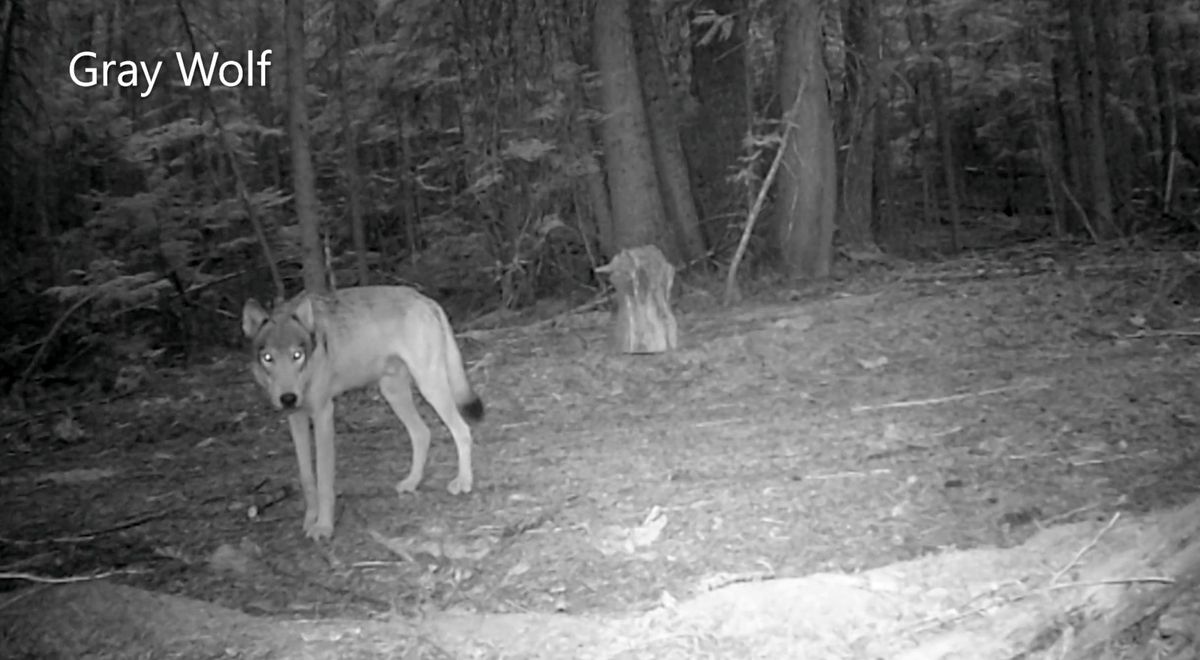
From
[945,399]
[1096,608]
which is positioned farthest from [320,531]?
[945,399]

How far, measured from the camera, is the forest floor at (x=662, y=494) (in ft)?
16.5

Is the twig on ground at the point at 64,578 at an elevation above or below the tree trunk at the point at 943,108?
below

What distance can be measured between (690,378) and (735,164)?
7.06 metres

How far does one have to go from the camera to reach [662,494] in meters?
7.22

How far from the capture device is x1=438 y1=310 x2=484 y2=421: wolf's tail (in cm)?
797

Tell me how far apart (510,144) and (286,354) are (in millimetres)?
9852

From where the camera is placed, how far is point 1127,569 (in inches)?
162

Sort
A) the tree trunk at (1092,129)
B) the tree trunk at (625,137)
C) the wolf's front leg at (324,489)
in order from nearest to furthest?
the wolf's front leg at (324,489)
the tree trunk at (625,137)
the tree trunk at (1092,129)

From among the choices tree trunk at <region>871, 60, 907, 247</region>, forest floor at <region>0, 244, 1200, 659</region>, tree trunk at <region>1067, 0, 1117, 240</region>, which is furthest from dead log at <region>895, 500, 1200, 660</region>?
tree trunk at <region>1067, 0, 1117, 240</region>

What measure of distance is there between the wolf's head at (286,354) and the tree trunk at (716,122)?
1018 cm

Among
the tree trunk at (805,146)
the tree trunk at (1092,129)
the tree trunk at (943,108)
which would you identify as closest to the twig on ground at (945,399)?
the tree trunk at (805,146)

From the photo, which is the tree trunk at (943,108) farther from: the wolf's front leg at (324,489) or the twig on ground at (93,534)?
the twig on ground at (93,534)

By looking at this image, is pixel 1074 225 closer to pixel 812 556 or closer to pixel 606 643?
pixel 812 556

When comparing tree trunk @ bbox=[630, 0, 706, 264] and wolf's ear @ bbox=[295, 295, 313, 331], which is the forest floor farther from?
tree trunk @ bbox=[630, 0, 706, 264]
